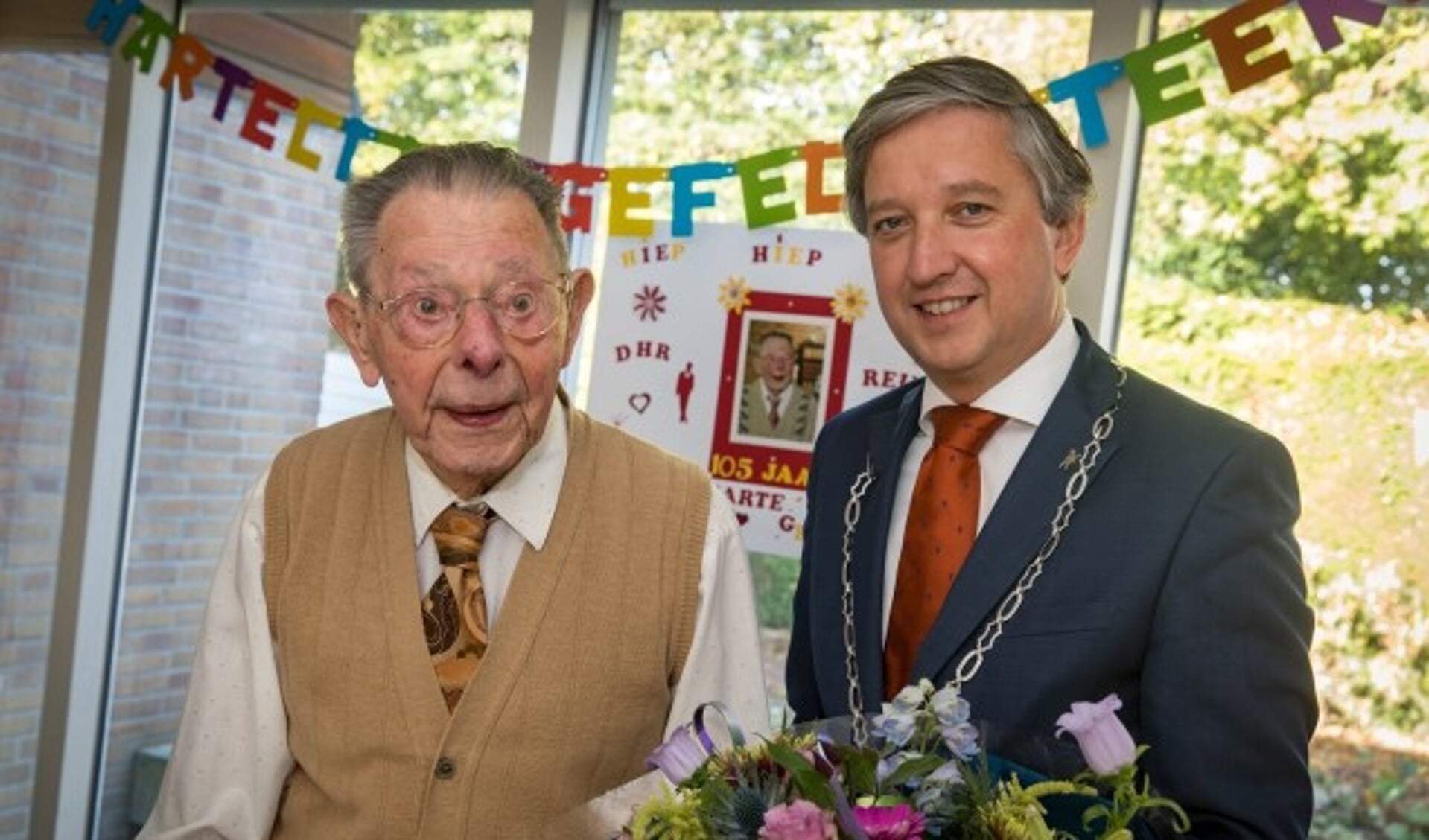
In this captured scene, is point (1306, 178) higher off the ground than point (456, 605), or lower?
higher

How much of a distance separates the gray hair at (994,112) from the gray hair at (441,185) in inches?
14.9

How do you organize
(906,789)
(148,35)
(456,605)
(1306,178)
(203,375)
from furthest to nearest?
(203,375) < (148,35) < (1306,178) < (456,605) < (906,789)

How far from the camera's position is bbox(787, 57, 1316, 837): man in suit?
1.81 m

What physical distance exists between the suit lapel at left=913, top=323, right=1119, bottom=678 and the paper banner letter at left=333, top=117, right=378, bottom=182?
8.59ft

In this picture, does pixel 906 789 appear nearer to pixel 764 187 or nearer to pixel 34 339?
pixel 764 187

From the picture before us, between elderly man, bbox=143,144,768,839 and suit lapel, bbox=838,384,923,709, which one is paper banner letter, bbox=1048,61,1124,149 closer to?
suit lapel, bbox=838,384,923,709

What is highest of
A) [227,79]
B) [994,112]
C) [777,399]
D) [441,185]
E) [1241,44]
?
[1241,44]

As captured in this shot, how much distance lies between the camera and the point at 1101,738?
4.79ft

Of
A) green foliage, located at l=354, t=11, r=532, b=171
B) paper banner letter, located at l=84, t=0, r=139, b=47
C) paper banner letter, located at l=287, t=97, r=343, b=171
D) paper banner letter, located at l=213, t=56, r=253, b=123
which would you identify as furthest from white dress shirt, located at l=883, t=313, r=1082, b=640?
paper banner letter, located at l=84, t=0, r=139, b=47

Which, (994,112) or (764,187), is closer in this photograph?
(994,112)

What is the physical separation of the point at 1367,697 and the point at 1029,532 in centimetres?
161

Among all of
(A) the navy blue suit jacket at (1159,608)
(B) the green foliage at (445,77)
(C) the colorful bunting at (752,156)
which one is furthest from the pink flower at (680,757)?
(B) the green foliage at (445,77)

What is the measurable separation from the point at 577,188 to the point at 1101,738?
282 centimetres

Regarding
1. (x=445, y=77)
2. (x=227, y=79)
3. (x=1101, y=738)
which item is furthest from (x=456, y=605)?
(x=227, y=79)
